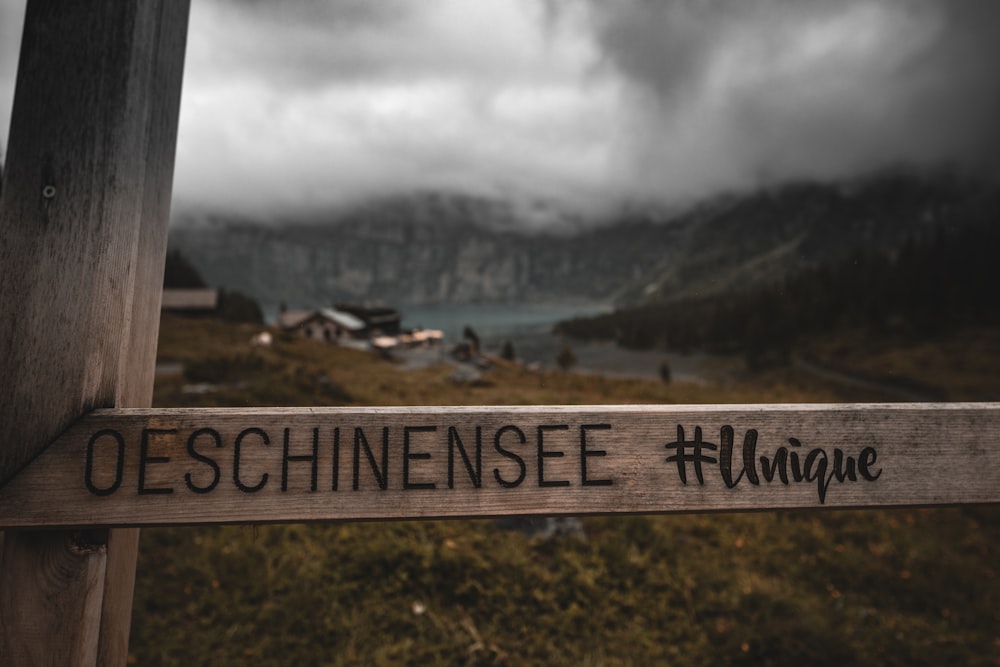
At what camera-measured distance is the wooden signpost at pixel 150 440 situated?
4.84 feet

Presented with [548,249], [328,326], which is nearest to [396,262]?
[548,249]

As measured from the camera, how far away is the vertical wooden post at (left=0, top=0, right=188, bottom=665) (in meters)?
1.47

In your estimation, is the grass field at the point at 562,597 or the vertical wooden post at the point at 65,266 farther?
the grass field at the point at 562,597

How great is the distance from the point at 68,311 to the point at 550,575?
15.1 feet

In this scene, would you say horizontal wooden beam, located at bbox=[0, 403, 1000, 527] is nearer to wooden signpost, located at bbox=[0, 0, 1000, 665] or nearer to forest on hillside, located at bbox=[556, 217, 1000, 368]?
wooden signpost, located at bbox=[0, 0, 1000, 665]

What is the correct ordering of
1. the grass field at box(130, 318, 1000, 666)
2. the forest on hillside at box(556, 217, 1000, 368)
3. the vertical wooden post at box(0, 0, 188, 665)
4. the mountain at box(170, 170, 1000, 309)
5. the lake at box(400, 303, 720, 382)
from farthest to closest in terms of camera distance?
the mountain at box(170, 170, 1000, 309), the forest on hillside at box(556, 217, 1000, 368), the lake at box(400, 303, 720, 382), the grass field at box(130, 318, 1000, 666), the vertical wooden post at box(0, 0, 188, 665)

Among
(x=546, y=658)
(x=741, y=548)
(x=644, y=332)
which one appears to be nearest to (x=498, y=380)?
(x=741, y=548)

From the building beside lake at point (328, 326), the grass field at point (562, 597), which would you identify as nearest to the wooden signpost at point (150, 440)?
the grass field at point (562, 597)

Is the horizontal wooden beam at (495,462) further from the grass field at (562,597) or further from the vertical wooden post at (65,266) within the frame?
the grass field at (562,597)

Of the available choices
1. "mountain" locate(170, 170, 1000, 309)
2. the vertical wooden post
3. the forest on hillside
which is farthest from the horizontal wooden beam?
"mountain" locate(170, 170, 1000, 309)

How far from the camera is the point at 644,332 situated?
3734cm

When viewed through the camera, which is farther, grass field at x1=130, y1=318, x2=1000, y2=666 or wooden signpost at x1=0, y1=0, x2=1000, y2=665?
grass field at x1=130, y1=318, x2=1000, y2=666

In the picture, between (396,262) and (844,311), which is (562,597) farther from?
(396,262)

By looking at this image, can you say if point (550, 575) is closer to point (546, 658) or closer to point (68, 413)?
point (546, 658)
